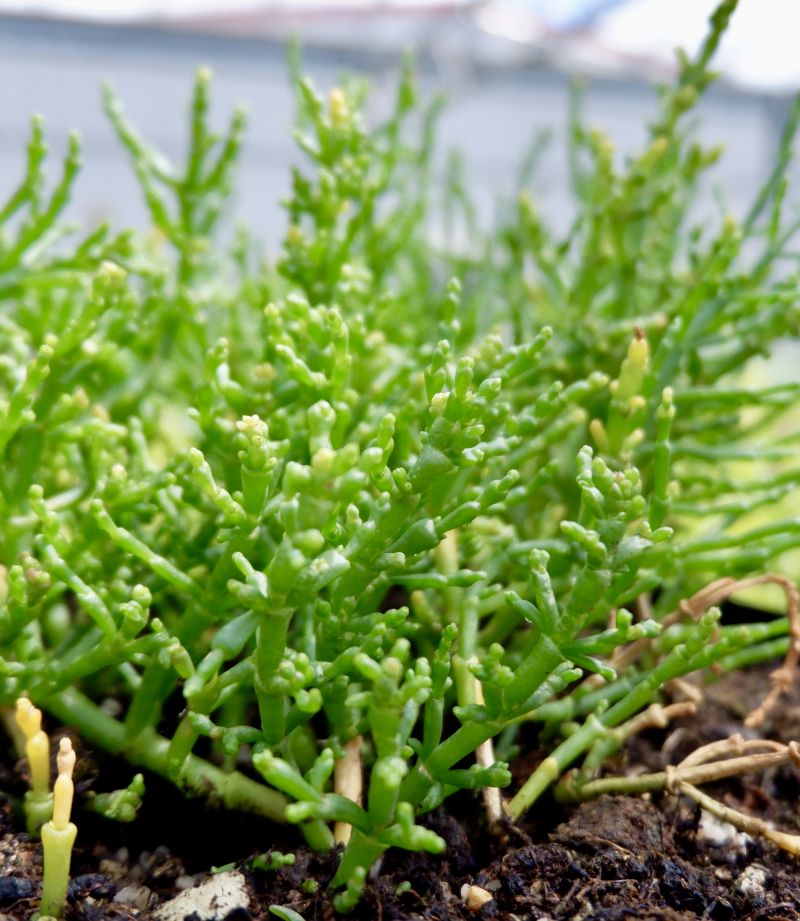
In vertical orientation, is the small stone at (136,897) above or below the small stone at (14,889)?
below

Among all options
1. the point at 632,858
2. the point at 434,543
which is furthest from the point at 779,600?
the point at 434,543

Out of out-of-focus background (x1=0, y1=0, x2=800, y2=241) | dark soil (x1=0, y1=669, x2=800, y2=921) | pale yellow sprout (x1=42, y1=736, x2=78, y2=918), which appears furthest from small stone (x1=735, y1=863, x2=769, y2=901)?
out-of-focus background (x1=0, y1=0, x2=800, y2=241)

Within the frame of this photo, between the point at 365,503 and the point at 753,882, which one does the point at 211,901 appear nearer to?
the point at 365,503

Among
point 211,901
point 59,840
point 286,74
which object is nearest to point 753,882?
point 211,901

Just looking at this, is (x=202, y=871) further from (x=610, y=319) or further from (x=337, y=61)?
(x=337, y=61)

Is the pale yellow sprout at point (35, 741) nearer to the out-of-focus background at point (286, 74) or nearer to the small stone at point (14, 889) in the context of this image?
the small stone at point (14, 889)

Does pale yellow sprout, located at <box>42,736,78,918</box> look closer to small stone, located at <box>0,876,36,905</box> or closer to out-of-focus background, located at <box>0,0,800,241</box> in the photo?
small stone, located at <box>0,876,36,905</box>

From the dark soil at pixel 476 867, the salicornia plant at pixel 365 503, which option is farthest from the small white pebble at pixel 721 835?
the salicornia plant at pixel 365 503

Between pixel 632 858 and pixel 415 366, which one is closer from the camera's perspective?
pixel 632 858
